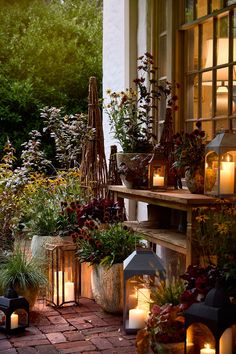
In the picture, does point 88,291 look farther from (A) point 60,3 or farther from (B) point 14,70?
(A) point 60,3

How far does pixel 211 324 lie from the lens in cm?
312

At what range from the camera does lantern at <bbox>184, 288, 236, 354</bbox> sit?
3.11 meters

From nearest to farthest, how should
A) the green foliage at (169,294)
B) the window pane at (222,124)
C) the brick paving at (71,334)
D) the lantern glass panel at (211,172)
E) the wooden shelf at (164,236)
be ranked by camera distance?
the green foliage at (169,294)
the brick paving at (71,334)
the lantern glass panel at (211,172)
the wooden shelf at (164,236)
the window pane at (222,124)

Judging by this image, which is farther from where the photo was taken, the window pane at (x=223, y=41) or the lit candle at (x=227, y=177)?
the window pane at (x=223, y=41)

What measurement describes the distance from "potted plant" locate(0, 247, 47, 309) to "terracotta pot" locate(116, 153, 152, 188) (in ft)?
3.29

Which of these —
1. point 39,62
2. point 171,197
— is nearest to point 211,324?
point 171,197

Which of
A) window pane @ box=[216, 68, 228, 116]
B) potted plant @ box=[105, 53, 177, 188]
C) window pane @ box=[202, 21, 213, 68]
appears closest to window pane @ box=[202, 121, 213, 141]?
window pane @ box=[216, 68, 228, 116]

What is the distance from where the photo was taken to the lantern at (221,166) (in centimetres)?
418

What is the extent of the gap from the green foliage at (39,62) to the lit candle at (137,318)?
5785mm

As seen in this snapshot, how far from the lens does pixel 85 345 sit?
3.97 metres

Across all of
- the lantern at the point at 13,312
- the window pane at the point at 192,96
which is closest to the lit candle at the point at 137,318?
the lantern at the point at 13,312

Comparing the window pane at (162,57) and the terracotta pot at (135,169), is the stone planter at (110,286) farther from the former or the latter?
the window pane at (162,57)

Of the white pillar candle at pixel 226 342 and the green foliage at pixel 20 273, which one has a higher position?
the green foliage at pixel 20 273

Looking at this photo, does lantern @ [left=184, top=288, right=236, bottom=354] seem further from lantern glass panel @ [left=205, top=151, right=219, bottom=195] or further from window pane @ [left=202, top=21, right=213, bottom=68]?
window pane @ [left=202, top=21, right=213, bottom=68]
